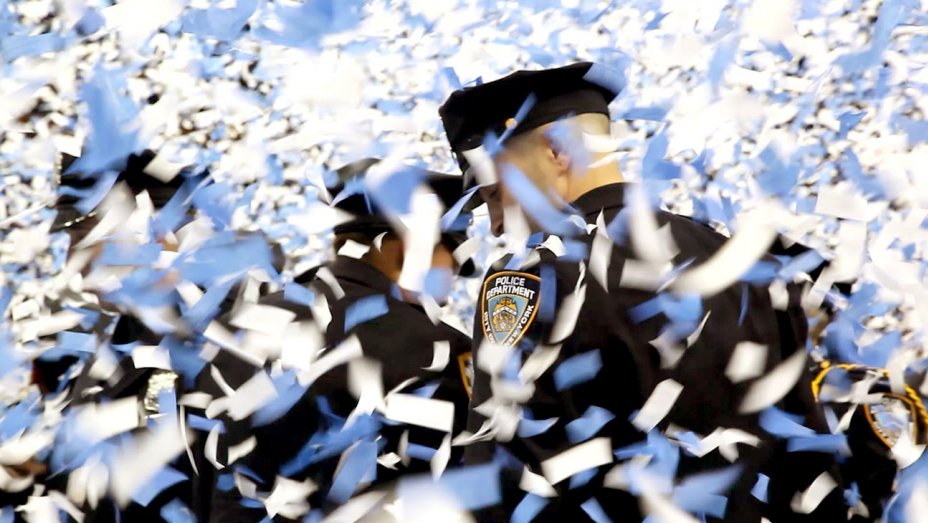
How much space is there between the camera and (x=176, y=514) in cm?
129

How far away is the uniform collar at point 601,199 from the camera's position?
3.14 feet

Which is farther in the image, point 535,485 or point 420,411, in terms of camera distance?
point 420,411

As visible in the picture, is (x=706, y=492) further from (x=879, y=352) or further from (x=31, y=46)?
(x=31, y=46)

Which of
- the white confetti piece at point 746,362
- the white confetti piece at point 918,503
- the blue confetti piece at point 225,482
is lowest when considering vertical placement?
the blue confetti piece at point 225,482

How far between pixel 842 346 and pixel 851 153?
0.24 meters

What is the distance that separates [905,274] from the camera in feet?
3.18

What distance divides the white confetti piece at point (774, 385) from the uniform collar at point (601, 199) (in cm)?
20

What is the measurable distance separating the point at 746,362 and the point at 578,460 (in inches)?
6.8

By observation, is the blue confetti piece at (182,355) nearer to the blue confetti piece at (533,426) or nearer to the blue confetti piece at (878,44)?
the blue confetti piece at (533,426)

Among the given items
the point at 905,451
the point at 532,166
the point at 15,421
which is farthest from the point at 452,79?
the point at 15,421

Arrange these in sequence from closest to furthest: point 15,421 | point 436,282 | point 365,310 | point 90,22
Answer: point 90,22, point 436,282, point 365,310, point 15,421

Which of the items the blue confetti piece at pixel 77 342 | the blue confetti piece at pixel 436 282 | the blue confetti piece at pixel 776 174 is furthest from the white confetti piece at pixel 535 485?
the blue confetti piece at pixel 77 342

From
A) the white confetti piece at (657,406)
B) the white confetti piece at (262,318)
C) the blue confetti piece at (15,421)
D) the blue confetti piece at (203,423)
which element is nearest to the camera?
the white confetti piece at (657,406)

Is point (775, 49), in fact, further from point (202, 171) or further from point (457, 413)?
point (202, 171)
